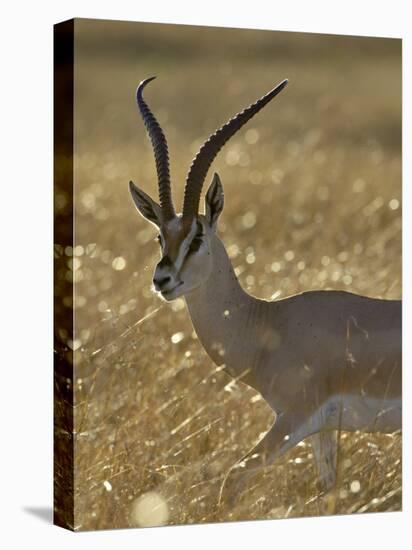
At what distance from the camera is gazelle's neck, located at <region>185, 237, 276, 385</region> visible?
35.5ft

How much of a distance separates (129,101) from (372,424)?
240 centimetres

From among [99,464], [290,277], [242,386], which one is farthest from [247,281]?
[99,464]

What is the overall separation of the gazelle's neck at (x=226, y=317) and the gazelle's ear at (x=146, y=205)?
0.37 m

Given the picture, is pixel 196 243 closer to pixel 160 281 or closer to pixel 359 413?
pixel 160 281

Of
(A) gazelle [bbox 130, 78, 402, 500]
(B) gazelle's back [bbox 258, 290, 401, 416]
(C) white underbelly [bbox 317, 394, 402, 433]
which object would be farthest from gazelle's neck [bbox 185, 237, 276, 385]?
(C) white underbelly [bbox 317, 394, 402, 433]

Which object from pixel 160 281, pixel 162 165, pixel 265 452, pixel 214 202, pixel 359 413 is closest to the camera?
pixel 160 281

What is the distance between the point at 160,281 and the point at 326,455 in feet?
5.48

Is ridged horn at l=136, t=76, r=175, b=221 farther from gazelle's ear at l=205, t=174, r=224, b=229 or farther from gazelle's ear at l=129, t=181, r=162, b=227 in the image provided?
gazelle's ear at l=205, t=174, r=224, b=229

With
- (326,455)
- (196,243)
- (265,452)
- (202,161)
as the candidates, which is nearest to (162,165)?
(202,161)

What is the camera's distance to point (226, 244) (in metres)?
11.7

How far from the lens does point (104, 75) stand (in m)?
10.5

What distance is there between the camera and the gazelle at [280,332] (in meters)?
10.7

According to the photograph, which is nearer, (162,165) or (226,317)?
(162,165)

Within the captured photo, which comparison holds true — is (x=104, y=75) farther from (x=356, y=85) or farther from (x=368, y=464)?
(x=368, y=464)
